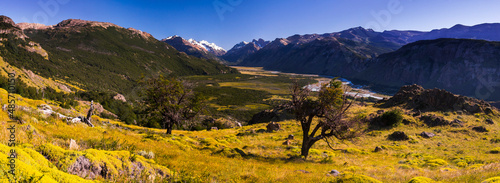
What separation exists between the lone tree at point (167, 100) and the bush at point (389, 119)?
38384 mm

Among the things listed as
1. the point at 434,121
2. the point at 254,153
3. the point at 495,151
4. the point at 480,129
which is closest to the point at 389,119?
the point at 434,121

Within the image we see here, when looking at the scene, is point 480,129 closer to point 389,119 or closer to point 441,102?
point 389,119

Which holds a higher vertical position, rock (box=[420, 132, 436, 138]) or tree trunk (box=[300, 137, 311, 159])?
tree trunk (box=[300, 137, 311, 159])

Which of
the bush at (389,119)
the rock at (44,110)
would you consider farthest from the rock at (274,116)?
the rock at (44,110)

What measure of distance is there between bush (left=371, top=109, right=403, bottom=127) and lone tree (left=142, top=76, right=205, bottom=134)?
1511 inches

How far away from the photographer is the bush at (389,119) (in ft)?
139

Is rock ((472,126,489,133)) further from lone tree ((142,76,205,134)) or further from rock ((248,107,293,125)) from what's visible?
lone tree ((142,76,205,134))

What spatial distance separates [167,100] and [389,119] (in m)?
42.9

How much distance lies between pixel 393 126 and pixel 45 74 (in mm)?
230067

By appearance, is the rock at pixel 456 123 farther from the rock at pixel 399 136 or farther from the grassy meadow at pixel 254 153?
the rock at pixel 399 136

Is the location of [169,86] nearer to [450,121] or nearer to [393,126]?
[393,126]

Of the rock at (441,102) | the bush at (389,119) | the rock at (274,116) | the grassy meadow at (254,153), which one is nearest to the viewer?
the grassy meadow at (254,153)

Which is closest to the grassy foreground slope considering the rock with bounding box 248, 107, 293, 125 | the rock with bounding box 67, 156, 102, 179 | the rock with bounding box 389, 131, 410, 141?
the rock with bounding box 67, 156, 102, 179

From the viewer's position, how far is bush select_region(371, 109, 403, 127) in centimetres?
4228
